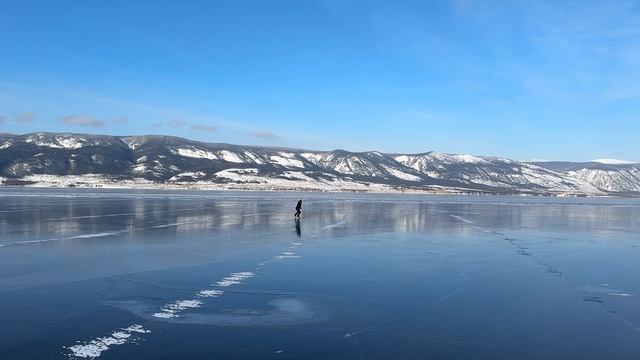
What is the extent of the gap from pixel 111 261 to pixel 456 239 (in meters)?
15.3

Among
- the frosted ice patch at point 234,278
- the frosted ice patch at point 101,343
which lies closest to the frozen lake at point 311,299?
the frosted ice patch at point 101,343

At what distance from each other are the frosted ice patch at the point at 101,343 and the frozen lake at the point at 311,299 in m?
0.03

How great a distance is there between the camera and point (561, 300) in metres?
13.3

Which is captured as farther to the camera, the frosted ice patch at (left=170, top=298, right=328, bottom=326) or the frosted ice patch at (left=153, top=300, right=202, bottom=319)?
the frosted ice patch at (left=153, top=300, right=202, bottom=319)

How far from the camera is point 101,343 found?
9195 mm

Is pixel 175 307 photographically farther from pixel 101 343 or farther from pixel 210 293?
pixel 101 343

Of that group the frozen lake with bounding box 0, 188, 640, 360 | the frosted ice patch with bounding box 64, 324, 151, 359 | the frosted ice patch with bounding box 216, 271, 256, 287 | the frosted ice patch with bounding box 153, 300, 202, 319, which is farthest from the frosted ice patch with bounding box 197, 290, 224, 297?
the frosted ice patch with bounding box 64, 324, 151, 359

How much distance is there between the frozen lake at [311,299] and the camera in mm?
9328

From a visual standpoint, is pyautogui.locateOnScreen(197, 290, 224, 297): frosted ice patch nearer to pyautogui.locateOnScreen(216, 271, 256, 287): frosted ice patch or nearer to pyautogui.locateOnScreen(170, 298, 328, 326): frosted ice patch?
pyautogui.locateOnScreen(216, 271, 256, 287): frosted ice patch

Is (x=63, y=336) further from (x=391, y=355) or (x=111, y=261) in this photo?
(x=111, y=261)

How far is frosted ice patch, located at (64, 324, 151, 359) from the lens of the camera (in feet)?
28.2

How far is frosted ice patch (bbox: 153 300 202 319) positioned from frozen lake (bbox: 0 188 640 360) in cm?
6

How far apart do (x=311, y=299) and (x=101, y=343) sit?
4877mm

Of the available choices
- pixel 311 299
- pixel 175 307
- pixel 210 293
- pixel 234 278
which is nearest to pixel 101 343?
pixel 175 307
